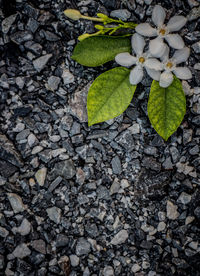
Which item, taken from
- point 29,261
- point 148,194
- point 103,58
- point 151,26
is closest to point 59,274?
point 29,261

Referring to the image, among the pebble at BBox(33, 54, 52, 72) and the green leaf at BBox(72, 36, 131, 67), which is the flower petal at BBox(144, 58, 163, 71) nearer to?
the green leaf at BBox(72, 36, 131, 67)

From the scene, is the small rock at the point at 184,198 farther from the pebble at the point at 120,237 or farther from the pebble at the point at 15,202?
the pebble at the point at 15,202

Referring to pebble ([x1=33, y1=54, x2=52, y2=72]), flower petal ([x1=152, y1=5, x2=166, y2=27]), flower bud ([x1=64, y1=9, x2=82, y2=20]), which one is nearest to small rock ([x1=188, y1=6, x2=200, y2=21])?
flower petal ([x1=152, y1=5, x2=166, y2=27])

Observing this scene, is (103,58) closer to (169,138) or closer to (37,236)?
(169,138)

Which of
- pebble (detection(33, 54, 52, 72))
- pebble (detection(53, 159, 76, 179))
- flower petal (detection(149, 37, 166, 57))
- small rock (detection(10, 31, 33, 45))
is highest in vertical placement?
flower petal (detection(149, 37, 166, 57))

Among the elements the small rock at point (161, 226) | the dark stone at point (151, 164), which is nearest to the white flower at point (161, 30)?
the dark stone at point (151, 164)

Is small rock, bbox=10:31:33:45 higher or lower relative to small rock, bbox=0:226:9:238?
higher
